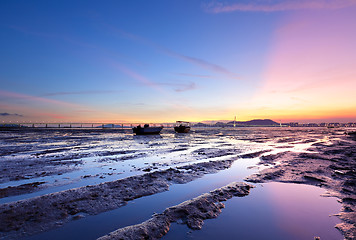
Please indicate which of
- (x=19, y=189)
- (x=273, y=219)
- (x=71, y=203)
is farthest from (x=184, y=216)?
(x=19, y=189)

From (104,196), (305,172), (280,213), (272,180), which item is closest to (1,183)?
(104,196)

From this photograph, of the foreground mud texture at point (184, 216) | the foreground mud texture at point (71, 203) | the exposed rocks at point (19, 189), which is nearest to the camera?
the foreground mud texture at point (184, 216)

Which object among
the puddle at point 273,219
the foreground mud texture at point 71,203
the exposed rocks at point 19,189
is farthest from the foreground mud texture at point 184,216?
the exposed rocks at point 19,189

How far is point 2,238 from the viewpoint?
12.2 ft

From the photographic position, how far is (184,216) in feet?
15.4

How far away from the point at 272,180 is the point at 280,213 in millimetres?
3338

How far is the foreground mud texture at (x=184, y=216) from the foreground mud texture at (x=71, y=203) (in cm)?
156

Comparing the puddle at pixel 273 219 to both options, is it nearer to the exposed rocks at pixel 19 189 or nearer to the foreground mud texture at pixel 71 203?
the foreground mud texture at pixel 71 203

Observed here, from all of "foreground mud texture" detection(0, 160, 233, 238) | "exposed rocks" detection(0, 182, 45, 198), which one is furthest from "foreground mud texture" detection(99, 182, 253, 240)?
"exposed rocks" detection(0, 182, 45, 198)

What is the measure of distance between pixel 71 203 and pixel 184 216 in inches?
133

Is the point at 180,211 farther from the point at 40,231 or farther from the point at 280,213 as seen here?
the point at 40,231

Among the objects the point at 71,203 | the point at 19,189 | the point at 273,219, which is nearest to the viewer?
the point at 273,219

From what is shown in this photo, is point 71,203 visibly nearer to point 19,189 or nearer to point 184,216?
point 19,189

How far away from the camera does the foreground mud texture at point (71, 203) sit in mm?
4262
